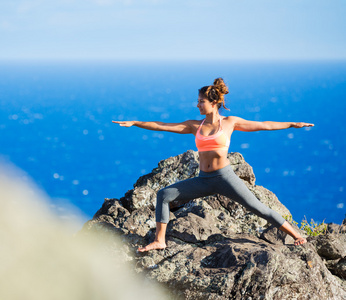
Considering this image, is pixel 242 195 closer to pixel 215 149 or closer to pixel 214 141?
pixel 215 149

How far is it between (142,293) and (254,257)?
183cm

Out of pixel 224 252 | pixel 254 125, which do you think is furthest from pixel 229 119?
pixel 224 252

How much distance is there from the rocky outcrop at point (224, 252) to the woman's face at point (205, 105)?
2073 millimetres

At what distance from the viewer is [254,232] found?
337 inches

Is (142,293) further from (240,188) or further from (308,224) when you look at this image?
(308,224)

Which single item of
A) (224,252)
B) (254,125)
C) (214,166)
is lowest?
(224,252)

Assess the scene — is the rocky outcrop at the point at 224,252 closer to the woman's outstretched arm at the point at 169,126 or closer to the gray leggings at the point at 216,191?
the gray leggings at the point at 216,191

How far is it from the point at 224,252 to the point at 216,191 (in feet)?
3.27

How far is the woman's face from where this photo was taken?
710 cm

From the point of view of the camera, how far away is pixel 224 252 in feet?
22.2

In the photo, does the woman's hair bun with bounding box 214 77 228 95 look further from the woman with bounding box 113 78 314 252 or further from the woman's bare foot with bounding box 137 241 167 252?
the woman's bare foot with bounding box 137 241 167 252

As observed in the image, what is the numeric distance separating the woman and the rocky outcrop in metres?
0.41

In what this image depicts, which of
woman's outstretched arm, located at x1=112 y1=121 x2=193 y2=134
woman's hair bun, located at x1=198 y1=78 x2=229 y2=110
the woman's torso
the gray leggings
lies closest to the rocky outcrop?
the gray leggings

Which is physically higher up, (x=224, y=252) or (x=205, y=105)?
(x=205, y=105)
